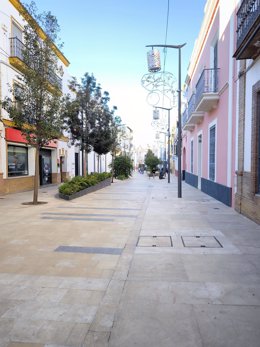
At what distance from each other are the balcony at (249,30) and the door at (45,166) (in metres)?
16.9

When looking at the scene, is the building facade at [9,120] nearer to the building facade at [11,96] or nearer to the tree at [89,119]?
the building facade at [11,96]

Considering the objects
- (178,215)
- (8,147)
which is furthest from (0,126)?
(178,215)

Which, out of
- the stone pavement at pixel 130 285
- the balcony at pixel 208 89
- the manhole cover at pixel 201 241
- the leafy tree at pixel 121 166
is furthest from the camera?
the leafy tree at pixel 121 166

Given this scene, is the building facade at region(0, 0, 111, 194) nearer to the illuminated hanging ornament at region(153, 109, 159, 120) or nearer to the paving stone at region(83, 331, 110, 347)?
the illuminated hanging ornament at region(153, 109, 159, 120)

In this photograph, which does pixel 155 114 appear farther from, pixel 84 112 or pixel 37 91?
pixel 37 91

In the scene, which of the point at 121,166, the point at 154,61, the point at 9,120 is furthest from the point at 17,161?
the point at 121,166

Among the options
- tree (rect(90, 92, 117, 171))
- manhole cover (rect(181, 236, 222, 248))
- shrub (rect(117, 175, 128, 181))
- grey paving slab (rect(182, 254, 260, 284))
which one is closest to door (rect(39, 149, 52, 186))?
tree (rect(90, 92, 117, 171))

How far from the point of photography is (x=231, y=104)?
35.7ft

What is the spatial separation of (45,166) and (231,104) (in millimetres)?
15886

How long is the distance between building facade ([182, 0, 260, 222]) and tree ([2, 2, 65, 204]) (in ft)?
21.4

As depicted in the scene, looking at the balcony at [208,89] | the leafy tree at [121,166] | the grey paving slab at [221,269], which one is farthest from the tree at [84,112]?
the grey paving slab at [221,269]

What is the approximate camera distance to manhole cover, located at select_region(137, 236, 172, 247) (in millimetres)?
6136

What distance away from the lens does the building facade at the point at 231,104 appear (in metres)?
8.28

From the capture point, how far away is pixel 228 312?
332 centimetres
